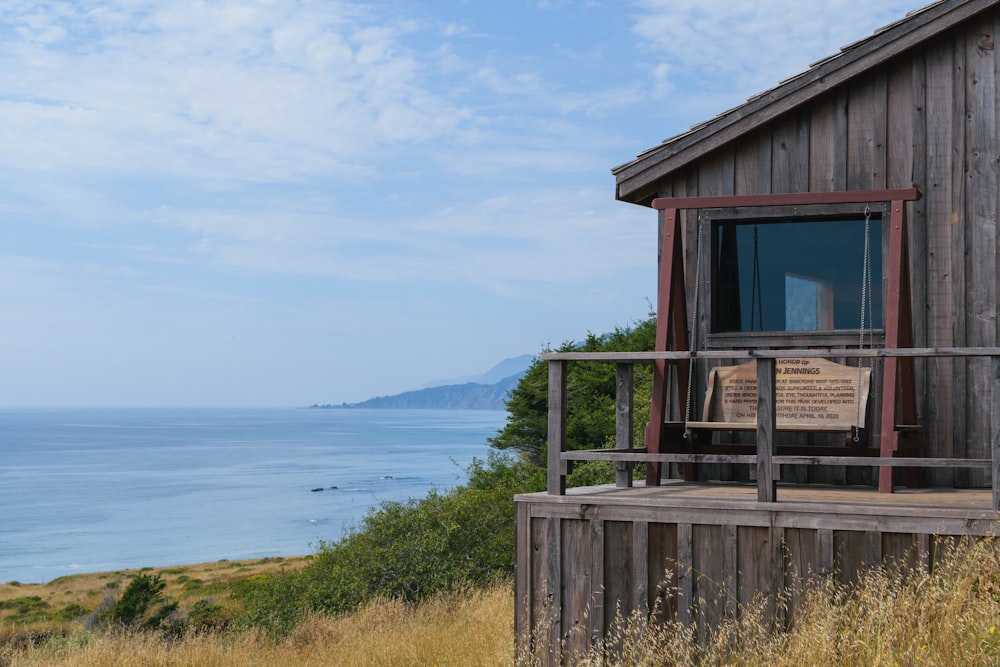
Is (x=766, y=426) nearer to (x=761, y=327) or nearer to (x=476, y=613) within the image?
(x=761, y=327)

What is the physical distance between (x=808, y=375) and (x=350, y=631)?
329 inches

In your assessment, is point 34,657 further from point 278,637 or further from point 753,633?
point 753,633

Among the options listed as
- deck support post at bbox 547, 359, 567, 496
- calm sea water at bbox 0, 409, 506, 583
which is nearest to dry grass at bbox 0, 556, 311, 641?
calm sea water at bbox 0, 409, 506, 583

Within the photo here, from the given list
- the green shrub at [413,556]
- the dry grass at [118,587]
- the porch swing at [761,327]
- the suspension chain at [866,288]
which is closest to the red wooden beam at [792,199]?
the porch swing at [761,327]

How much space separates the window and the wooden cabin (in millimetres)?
18

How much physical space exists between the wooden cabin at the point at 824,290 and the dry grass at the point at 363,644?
2.14m

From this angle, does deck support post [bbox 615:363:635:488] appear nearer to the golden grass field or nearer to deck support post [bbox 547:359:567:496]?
deck support post [bbox 547:359:567:496]

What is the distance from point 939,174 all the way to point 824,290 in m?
1.44

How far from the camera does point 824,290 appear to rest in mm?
9984

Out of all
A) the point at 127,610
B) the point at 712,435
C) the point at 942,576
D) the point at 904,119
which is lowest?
the point at 127,610

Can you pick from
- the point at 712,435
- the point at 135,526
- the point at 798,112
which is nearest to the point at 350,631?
the point at 712,435

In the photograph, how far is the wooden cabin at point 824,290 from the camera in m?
8.46

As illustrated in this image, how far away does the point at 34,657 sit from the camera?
1350cm

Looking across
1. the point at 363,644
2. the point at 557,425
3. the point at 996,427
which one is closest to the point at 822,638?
the point at 996,427
